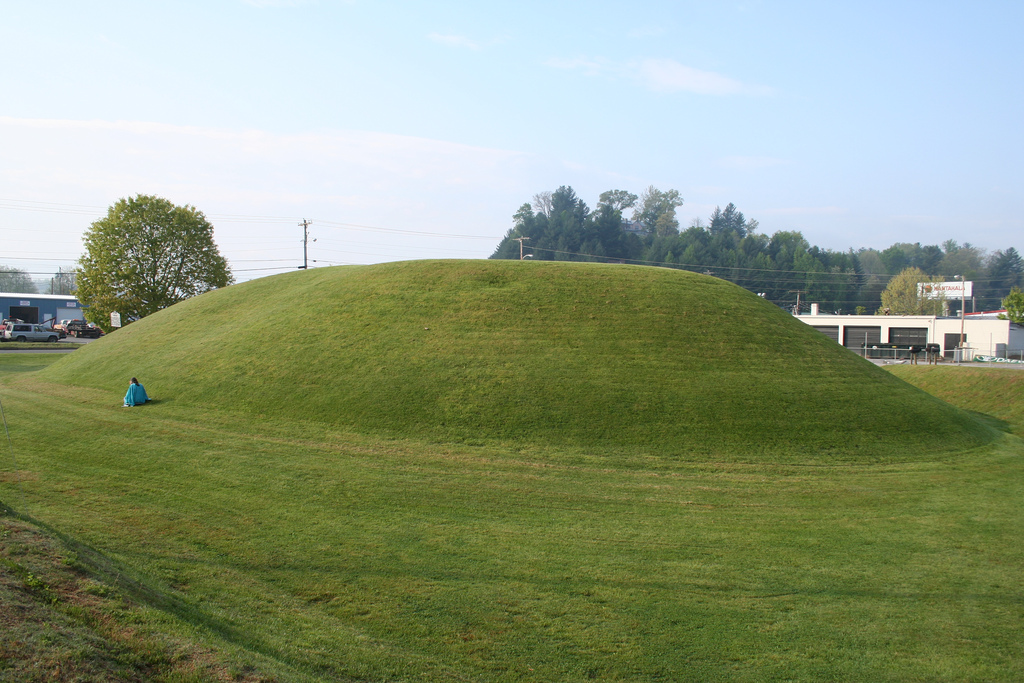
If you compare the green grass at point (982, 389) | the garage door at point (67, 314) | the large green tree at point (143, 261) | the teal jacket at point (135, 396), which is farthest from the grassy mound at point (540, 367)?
the garage door at point (67, 314)

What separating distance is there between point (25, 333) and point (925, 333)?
8525 cm

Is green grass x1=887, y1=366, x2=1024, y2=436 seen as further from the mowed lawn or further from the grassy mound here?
the mowed lawn

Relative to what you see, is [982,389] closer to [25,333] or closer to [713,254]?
[25,333]

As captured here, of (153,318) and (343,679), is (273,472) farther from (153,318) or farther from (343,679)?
(153,318)

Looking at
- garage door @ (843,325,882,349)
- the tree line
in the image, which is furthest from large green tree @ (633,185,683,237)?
garage door @ (843,325,882,349)

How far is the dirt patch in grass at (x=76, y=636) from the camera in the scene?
4355mm

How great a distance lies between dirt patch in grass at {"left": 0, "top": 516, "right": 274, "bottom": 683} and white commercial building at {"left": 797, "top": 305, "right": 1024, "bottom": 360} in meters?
60.3

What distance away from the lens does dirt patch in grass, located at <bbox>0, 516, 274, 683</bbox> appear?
4355 mm

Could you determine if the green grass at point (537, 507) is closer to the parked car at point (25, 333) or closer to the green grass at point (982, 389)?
A: the green grass at point (982, 389)

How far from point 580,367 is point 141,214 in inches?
1574

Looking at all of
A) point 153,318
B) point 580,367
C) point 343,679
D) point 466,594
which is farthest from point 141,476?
point 153,318

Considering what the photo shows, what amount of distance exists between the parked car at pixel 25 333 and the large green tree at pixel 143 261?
18856 mm

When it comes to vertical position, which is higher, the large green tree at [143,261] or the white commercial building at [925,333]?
the large green tree at [143,261]

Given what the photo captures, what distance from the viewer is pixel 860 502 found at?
13086 mm
